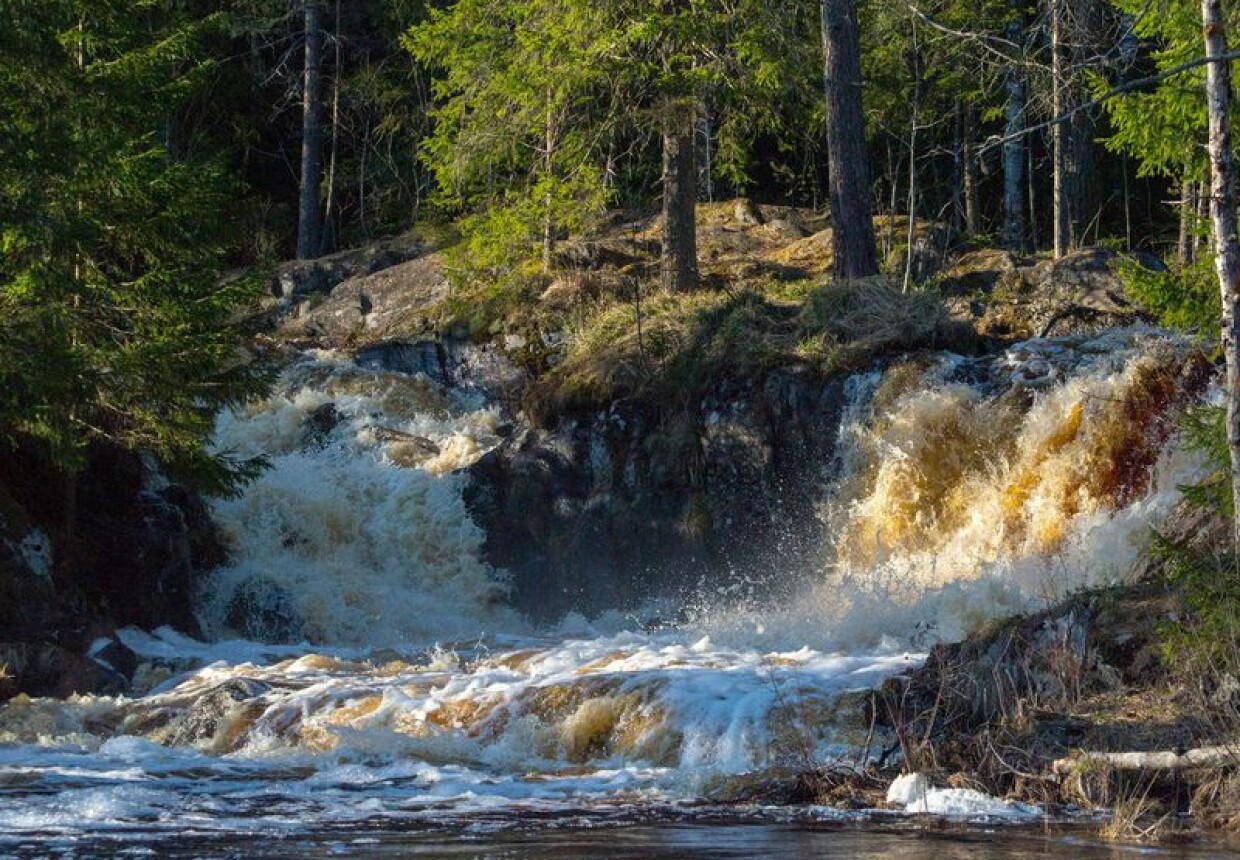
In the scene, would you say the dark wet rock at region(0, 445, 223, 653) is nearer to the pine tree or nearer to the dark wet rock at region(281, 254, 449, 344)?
the pine tree

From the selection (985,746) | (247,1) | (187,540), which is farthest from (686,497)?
(247,1)

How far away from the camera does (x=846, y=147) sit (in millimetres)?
19844

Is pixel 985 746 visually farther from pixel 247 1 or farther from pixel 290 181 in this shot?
pixel 290 181

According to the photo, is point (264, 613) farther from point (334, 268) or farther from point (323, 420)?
point (334, 268)

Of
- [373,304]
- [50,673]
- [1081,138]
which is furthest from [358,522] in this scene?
[1081,138]

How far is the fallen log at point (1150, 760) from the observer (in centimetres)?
809

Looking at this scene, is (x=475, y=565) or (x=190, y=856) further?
(x=475, y=565)

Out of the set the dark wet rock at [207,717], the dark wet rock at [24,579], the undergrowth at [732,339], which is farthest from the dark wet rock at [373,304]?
the dark wet rock at [207,717]

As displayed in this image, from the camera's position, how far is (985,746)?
29.3ft

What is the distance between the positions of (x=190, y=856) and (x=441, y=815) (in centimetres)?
165

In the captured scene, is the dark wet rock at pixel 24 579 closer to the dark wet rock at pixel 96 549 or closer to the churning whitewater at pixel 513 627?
the dark wet rock at pixel 96 549

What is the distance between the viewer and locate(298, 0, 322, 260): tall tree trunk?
2922 cm

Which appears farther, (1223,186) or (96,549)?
(96,549)

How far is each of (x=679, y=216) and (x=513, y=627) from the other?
6.09m
